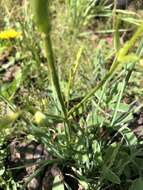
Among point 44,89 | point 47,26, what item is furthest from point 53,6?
point 47,26

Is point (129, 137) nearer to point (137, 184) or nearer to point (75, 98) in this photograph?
point (137, 184)

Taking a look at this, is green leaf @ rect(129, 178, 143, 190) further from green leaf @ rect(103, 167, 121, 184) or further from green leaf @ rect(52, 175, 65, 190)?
green leaf @ rect(52, 175, 65, 190)

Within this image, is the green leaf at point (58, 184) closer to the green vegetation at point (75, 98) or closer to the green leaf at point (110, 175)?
the green vegetation at point (75, 98)

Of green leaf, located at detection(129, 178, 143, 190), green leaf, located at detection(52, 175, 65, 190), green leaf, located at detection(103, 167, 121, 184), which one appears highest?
green leaf, located at detection(52, 175, 65, 190)

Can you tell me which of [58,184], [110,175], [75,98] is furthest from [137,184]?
[75,98]

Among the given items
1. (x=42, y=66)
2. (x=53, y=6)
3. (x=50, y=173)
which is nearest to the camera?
(x=50, y=173)

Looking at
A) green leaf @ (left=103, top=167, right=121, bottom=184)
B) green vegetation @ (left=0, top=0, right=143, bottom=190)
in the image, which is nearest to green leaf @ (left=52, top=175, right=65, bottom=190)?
green vegetation @ (left=0, top=0, right=143, bottom=190)

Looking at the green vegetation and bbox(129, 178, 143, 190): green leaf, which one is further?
bbox(129, 178, 143, 190): green leaf

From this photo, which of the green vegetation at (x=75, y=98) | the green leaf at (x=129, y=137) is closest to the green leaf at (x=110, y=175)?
the green vegetation at (x=75, y=98)

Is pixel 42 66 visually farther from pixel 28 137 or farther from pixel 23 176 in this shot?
pixel 23 176
